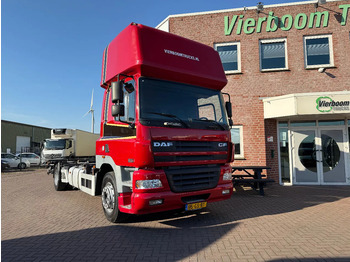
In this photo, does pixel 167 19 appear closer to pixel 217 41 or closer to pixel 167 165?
pixel 217 41

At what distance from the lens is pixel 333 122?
10.1 m

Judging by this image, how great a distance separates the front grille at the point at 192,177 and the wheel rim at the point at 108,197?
1.35 metres

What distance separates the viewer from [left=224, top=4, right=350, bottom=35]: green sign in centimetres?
1028

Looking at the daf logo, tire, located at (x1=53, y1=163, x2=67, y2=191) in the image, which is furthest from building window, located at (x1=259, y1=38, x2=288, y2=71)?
tire, located at (x1=53, y1=163, x2=67, y2=191)

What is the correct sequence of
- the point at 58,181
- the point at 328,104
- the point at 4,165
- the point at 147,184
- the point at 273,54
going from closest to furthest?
the point at 147,184
the point at 328,104
the point at 58,181
the point at 273,54
the point at 4,165

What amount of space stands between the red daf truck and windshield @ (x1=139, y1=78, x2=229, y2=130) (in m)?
0.02

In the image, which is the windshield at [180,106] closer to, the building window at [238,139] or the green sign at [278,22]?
the building window at [238,139]

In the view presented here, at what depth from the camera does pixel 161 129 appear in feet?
13.5

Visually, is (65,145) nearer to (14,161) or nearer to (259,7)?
(14,161)

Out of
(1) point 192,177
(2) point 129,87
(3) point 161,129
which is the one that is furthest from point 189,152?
(2) point 129,87

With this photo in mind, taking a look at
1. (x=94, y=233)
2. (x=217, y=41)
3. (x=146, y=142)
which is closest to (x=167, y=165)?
(x=146, y=142)

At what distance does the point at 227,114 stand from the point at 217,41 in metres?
6.64

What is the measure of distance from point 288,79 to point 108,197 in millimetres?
8914

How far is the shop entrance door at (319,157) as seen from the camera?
394 inches
